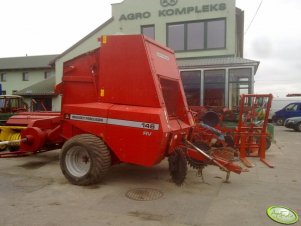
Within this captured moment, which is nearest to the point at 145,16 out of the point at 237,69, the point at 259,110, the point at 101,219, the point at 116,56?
the point at 237,69

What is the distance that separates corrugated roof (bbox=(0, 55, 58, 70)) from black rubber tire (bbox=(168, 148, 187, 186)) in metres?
38.6

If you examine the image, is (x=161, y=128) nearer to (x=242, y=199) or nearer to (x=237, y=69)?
(x=242, y=199)

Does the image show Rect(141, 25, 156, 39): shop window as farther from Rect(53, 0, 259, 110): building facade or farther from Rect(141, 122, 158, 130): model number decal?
Rect(141, 122, 158, 130): model number decal

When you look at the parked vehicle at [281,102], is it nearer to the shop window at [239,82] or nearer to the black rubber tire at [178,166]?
the shop window at [239,82]

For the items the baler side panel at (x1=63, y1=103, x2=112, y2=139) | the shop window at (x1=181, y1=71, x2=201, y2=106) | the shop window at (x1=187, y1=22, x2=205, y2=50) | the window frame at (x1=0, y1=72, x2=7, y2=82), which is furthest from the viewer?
the window frame at (x1=0, y1=72, x2=7, y2=82)

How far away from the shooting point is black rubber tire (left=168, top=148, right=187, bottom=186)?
5.88m

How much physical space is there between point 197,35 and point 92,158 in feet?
47.3

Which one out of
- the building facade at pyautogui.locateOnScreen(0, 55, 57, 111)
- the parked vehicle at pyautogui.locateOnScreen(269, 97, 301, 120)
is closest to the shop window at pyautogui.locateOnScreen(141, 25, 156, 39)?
the parked vehicle at pyautogui.locateOnScreen(269, 97, 301, 120)

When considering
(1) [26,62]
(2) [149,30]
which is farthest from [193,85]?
(1) [26,62]

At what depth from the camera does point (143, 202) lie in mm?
5195

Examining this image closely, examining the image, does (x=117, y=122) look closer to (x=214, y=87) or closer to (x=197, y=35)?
(x=214, y=87)

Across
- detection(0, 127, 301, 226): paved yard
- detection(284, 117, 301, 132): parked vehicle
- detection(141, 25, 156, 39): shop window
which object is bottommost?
detection(0, 127, 301, 226): paved yard

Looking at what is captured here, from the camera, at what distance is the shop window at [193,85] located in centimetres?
1588

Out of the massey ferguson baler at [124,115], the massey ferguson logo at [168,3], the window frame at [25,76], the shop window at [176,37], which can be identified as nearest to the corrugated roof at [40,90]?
the window frame at [25,76]
